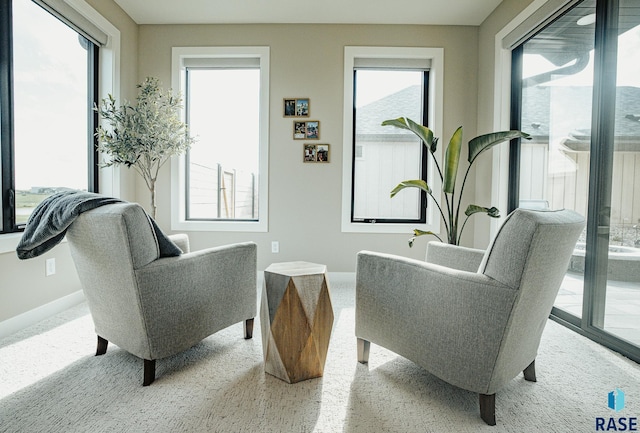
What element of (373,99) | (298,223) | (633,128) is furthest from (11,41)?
(633,128)

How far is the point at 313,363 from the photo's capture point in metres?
1.72

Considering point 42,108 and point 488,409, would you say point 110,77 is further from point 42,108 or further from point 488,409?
point 488,409

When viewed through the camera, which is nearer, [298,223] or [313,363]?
[313,363]

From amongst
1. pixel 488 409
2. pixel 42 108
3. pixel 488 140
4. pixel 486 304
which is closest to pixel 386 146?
pixel 488 140

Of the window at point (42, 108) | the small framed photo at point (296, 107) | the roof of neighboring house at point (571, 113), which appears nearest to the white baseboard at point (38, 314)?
the window at point (42, 108)

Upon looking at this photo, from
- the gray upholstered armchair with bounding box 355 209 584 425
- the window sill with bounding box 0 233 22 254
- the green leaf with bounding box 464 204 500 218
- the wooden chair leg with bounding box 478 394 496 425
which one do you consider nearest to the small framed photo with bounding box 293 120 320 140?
the green leaf with bounding box 464 204 500 218

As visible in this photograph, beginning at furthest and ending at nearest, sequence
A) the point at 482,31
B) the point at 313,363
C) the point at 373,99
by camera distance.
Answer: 1. the point at 373,99
2. the point at 482,31
3. the point at 313,363

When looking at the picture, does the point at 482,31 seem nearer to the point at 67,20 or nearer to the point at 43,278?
the point at 67,20

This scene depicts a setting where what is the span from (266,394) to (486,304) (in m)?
1.00

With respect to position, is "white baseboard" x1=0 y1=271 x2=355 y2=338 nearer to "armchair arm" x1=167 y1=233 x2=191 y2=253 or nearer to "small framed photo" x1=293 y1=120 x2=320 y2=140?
"armchair arm" x1=167 y1=233 x2=191 y2=253

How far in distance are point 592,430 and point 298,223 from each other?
2.72 m

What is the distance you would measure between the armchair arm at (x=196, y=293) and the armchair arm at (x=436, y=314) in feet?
2.25

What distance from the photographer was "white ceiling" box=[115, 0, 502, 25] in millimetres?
3178

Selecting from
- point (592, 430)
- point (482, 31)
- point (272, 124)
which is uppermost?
point (482, 31)
